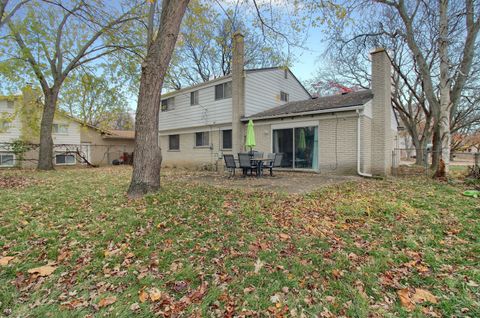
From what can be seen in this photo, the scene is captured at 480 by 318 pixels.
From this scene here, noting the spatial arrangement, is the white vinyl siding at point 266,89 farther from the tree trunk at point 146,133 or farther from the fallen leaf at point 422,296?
the fallen leaf at point 422,296

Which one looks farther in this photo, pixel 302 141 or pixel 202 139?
pixel 202 139

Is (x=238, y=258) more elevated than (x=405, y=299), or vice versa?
(x=238, y=258)

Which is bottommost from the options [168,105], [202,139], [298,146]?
[298,146]

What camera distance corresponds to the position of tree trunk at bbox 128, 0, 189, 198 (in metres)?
6.04

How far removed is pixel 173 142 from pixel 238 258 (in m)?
15.8

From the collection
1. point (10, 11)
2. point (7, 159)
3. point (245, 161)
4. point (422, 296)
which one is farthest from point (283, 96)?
point (7, 159)

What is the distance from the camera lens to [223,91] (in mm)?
14352

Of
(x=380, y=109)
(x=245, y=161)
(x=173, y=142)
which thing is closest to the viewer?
(x=245, y=161)

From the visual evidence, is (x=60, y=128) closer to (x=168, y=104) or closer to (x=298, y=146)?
(x=168, y=104)

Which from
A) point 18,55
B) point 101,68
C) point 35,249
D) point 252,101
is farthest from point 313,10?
point 18,55

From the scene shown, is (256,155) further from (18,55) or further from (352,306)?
(18,55)

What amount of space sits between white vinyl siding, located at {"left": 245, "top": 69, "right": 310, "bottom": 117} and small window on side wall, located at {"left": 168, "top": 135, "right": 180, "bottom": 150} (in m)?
6.56

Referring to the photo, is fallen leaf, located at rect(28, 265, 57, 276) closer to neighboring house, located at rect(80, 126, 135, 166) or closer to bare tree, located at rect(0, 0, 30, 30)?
bare tree, located at rect(0, 0, 30, 30)

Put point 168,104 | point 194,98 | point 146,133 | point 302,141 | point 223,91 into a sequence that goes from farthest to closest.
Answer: point 168,104
point 194,98
point 223,91
point 302,141
point 146,133
